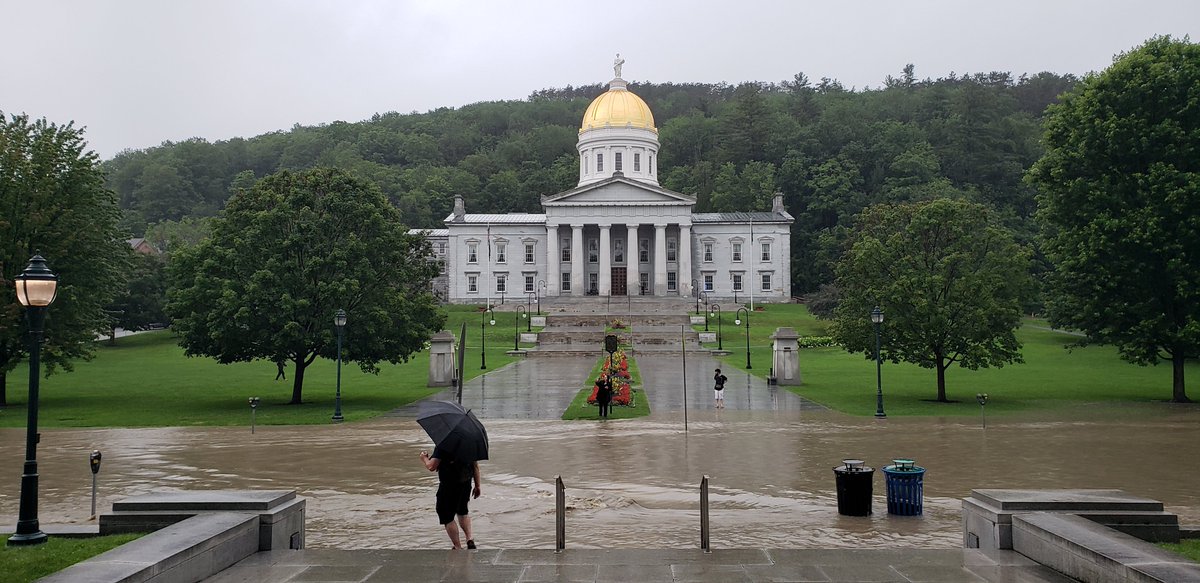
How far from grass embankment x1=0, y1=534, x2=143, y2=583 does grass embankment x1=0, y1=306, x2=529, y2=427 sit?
56.4ft

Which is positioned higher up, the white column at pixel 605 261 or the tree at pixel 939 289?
the white column at pixel 605 261

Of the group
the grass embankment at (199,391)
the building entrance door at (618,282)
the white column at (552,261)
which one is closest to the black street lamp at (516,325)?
the grass embankment at (199,391)

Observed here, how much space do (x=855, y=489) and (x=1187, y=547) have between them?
15.1 ft

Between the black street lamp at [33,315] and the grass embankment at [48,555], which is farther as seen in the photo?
the black street lamp at [33,315]

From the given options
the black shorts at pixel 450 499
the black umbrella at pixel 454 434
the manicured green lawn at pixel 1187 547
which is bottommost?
the manicured green lawn at pixel 1187 547

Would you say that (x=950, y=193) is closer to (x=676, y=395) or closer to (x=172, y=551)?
(x=676, y=395)

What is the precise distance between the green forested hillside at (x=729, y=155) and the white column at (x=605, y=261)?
84.3ft

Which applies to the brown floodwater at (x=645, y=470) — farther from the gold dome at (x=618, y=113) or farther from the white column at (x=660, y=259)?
the gold dome at (x=618, y=113)

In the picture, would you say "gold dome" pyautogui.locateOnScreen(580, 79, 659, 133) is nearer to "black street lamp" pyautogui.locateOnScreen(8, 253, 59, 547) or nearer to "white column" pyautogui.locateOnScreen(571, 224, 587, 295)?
"white column" pyautogui.locateOnScreen(571, 224, 587, 295)

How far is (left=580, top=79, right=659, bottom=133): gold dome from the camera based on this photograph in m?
104

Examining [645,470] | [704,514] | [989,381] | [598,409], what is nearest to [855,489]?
[704,514]

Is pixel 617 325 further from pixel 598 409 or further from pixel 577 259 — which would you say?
pixel 598 409

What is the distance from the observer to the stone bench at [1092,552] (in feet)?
27.2

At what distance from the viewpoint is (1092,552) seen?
9.02 metres
